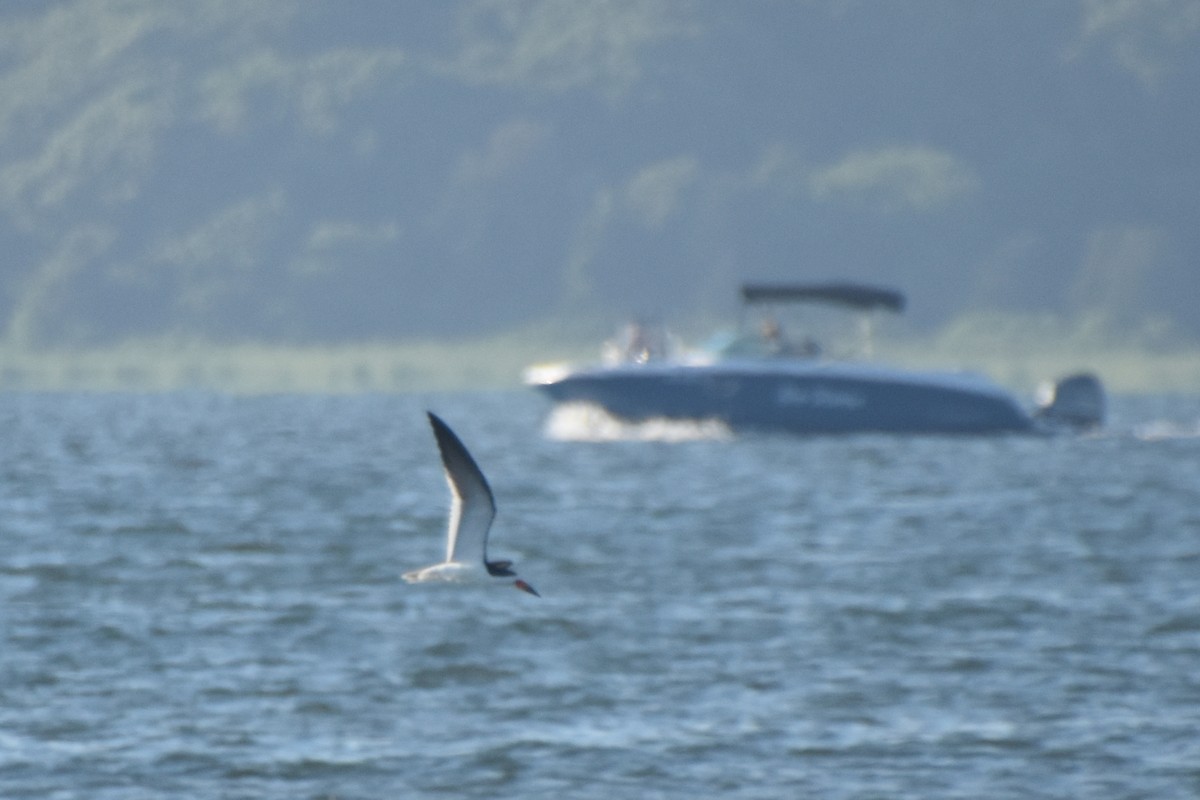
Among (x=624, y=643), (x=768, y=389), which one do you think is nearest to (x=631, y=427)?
(x=768, y=389)

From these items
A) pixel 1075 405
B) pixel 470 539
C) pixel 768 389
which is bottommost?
pixel 470 539

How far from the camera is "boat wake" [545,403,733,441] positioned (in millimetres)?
54844

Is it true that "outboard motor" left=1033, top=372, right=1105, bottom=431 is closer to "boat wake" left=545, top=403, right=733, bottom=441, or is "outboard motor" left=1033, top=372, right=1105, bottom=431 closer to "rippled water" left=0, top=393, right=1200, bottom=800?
"rippled water" left=0, top=393, right=1200, bottom=800

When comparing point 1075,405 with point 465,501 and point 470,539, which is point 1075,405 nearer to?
point 470,539

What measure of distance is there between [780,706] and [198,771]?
5.91 meters

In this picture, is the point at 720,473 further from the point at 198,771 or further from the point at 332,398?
the point at 332,398

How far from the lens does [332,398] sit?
185 metres

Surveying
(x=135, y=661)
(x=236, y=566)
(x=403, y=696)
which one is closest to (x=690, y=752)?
(x=403, y=696)

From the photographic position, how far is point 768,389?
54156 millimetres

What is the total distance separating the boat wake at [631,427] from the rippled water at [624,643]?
3.66 feet

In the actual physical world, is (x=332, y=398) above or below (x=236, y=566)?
above

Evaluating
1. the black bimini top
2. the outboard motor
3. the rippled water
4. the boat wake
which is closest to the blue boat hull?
the boat wake

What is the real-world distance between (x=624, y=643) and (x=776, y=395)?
26956mm

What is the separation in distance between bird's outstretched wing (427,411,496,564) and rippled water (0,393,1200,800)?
4.92 m
